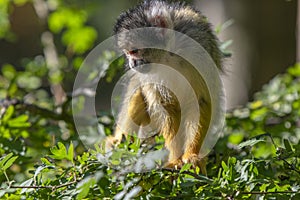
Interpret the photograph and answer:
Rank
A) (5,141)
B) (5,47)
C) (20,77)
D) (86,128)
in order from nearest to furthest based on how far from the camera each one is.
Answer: (5,141) → (86,128) → (20,77) → (5,47)

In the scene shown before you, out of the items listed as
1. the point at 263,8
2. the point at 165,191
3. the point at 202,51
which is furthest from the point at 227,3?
the point at 165,191

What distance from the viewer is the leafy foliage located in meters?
1.22

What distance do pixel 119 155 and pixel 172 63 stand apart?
3.31 ft

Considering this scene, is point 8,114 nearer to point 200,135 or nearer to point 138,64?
point 138,64

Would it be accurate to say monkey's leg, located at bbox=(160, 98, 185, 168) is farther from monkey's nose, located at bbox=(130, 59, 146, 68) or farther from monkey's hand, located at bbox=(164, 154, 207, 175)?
monkey's nose, located at bbox=(130, 59, 146, 68)

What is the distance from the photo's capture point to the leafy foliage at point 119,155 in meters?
1.22

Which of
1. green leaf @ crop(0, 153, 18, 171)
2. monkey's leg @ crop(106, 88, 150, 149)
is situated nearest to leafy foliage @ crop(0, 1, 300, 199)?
→ green leaf @ crop(0, 153, 18, 171)

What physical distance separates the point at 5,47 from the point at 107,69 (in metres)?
4.30

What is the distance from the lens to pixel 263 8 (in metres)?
4.41

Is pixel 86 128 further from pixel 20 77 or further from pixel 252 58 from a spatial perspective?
pixel 252 58

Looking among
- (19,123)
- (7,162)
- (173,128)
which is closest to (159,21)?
(173,128)

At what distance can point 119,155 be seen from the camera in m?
1.14

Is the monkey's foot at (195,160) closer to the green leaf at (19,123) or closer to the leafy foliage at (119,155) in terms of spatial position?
the leafy foliage at (119,155)

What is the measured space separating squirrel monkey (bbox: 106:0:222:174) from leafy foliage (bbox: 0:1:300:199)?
0.10 m
